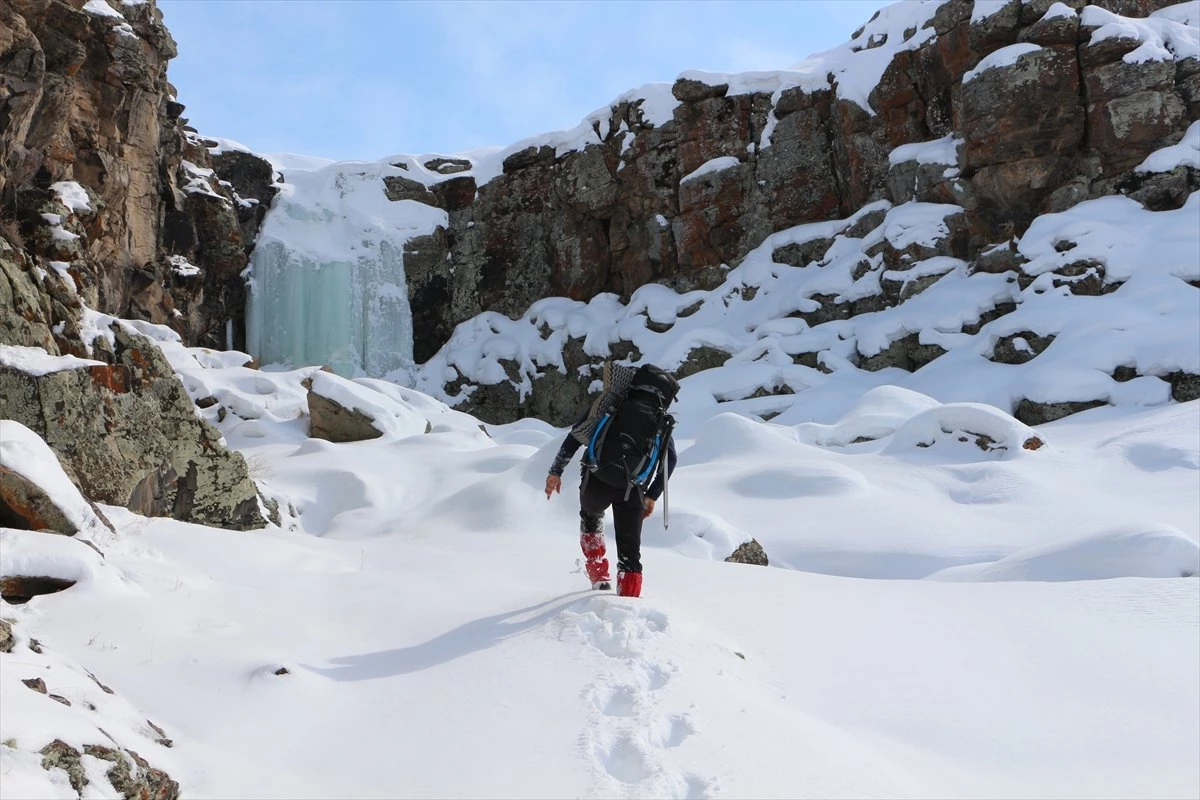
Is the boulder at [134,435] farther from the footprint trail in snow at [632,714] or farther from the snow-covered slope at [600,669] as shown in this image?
the footprint trail in snow at [632,714]

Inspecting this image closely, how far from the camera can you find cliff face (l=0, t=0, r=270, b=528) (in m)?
6.27

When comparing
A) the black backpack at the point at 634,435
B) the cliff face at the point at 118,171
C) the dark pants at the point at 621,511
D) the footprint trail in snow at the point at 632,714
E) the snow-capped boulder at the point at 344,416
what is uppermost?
the cliff face at the point at 118,171

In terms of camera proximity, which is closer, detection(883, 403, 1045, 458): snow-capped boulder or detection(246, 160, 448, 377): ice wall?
detection(883, 403, 1045, 458): snow-capped boulder

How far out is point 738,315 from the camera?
26688 millimetres

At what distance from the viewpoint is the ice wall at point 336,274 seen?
3119 centimetres

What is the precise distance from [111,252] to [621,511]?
771 inches

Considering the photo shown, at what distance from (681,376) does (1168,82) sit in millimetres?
13482

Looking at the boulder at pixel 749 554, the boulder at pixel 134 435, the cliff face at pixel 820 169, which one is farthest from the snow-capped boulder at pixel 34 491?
the cliff face at pixel 820 169

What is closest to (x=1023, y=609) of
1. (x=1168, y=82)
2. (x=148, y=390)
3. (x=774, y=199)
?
(x=148, y=390)

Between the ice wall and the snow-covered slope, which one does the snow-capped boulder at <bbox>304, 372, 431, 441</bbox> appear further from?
the ice wall

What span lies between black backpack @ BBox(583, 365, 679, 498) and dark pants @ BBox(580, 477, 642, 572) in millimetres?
61

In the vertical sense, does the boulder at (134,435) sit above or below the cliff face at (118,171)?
below

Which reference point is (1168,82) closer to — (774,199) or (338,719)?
(774,199)

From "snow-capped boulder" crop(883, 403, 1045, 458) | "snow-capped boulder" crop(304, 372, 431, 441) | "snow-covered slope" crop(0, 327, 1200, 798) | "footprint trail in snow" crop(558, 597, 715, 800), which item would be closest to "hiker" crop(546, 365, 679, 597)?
"snow-covered slope" crop(0, 327, 1200, 798)
